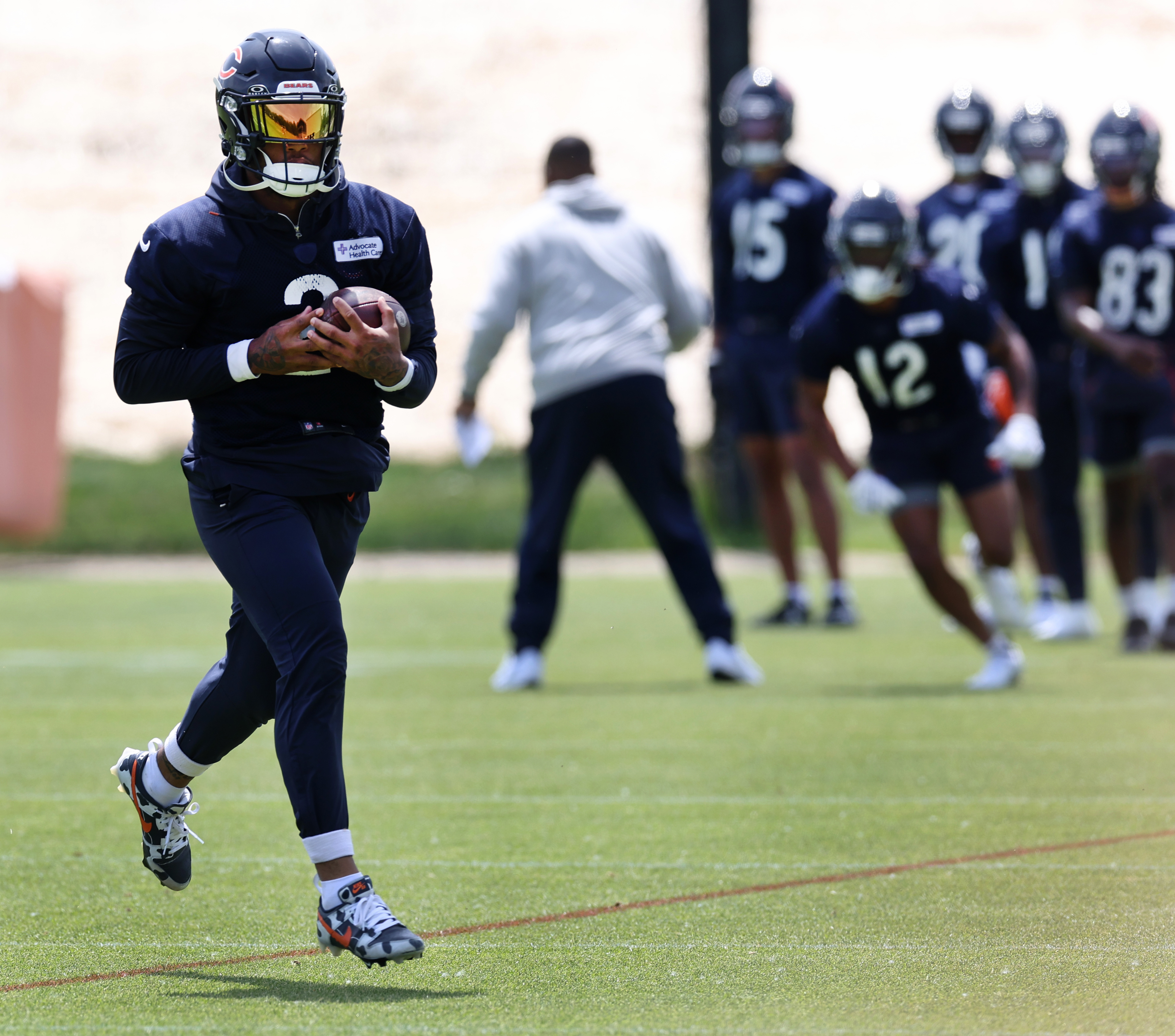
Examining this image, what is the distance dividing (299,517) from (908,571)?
11.2 meters

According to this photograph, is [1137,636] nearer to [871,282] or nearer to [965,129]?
[871,282]

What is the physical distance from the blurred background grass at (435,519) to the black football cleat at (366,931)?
1230 cm

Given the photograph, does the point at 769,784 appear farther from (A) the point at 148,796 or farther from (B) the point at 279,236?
(B) the point at 279,236

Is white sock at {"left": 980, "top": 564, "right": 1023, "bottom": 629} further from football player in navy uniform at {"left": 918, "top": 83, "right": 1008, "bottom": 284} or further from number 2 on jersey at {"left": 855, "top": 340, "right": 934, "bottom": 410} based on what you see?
football player in navy uniform at {"left": 918, "top": 83, "right": 1008, "bottom": 284}

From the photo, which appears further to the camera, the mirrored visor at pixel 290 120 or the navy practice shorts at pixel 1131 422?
the navy practice shorts at pixel 1131 422

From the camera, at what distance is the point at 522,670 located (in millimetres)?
8250

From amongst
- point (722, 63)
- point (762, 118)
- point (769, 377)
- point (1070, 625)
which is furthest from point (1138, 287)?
point (722, 63)

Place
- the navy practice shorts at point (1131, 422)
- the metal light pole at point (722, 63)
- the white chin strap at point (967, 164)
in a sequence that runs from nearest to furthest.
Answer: the navy practice shorts at point (1131, 422) < the white chin strap at point (967, 164) < the metal light pole at point (722, 63)

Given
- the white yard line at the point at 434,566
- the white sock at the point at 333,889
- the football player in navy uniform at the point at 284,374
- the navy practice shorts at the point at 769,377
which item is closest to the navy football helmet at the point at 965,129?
the navy practice shorts at the point at 769,377

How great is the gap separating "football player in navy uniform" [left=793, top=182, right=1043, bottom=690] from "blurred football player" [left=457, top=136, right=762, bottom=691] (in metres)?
0.65

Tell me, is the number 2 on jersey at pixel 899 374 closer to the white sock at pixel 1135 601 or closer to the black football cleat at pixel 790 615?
the white sock at pixel 1135 601

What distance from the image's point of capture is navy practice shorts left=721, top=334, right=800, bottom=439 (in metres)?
10.6

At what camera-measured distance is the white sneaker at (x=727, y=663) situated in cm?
824

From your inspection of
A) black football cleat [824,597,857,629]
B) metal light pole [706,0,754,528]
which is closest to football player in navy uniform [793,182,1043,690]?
black football cleat [824,597,857,629]
